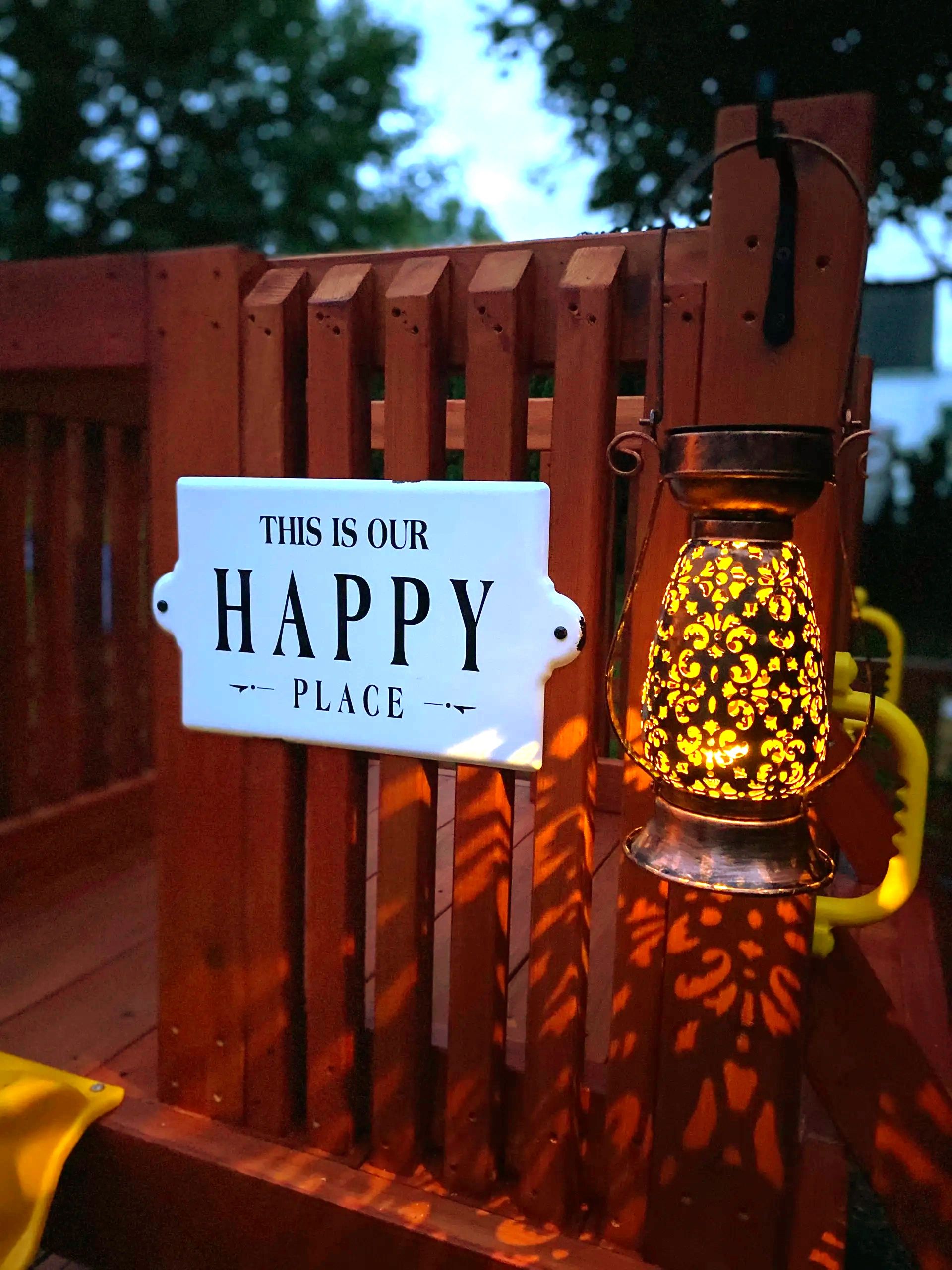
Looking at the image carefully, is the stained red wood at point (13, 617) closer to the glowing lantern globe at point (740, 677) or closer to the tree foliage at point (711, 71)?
the glowing lantern globe at point (740, 677)

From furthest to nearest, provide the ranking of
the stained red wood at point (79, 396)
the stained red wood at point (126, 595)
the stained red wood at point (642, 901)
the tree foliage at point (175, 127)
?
the tree foliage at point (175, 127) → the stained red wood at point (126, 595) → the stained red wood at point (79, 396) → the stained red wood at point (642, 901)

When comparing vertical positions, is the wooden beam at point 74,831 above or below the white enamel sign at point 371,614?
below

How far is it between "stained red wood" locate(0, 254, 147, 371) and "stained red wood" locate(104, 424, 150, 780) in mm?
1101

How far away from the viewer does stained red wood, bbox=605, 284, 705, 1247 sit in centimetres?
125

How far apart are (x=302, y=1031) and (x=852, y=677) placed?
120 centimetres

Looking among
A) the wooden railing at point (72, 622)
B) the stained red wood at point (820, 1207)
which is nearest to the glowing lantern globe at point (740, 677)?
the stained red wood at point (820, 1207)

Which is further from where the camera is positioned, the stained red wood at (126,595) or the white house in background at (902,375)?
the white house in background at (902,375)

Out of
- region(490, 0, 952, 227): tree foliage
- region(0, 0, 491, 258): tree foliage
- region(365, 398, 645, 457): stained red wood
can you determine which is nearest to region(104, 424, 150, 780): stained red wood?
region(365, 398, 645, 457): stained red wood

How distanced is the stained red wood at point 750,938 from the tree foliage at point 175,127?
41.0 feet

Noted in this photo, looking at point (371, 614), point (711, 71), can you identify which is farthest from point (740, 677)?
point (711, 71)

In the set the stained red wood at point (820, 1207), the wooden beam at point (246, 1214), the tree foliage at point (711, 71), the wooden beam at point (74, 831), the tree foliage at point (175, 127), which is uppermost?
the tree foliage at point (175, 127)

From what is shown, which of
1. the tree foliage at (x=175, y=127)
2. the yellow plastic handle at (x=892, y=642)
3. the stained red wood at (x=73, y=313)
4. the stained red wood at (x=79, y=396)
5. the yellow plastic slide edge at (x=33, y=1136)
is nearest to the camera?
the yellow plastic slide edge at (x=33, y=1136)

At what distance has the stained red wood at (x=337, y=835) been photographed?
1457 mm

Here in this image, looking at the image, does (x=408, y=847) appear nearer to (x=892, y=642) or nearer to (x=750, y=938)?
(x=750, y=938)
